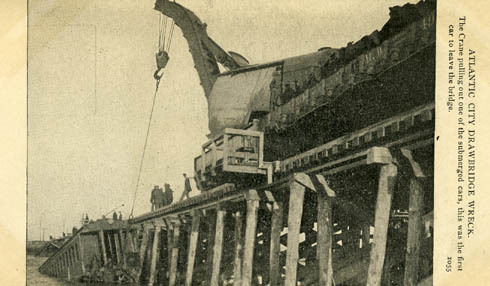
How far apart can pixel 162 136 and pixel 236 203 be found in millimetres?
1960

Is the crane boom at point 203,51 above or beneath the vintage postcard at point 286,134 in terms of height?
above

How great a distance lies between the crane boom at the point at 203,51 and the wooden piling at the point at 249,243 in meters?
5.67

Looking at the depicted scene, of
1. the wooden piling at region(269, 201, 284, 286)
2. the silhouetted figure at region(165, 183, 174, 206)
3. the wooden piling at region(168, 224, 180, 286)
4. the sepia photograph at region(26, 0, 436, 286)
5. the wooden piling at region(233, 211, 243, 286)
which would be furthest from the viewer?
the silhouetted figure at region(165, 183, 174, 206)

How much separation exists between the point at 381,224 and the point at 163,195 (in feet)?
34.8

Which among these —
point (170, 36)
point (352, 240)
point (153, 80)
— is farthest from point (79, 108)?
point (352, 240)

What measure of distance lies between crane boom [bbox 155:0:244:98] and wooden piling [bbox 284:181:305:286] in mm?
6766

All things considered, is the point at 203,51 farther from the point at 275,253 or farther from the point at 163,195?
the point at 275,253

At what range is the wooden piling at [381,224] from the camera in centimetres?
720

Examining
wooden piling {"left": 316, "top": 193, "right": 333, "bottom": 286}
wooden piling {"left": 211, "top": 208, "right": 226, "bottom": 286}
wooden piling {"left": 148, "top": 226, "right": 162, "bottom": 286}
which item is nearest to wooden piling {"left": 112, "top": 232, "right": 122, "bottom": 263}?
wooden piling {"left": 148, "top": 226, "right": 162, "bottom": 286}

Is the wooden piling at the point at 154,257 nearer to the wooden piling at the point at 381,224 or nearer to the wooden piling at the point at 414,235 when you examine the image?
the wooden piling at the point at 381,224

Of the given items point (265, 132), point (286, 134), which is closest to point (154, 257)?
point (265, 132)

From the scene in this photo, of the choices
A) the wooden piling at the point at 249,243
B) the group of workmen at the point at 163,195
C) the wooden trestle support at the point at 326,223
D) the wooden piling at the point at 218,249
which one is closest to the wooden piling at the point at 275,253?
the wooden trestle support at the point at 326,223

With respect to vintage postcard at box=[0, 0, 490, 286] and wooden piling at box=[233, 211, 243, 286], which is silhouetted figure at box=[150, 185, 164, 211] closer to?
vintage postcard at box=[0, 0, 490, 286]

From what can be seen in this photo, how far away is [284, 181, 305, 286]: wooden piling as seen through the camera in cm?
904
